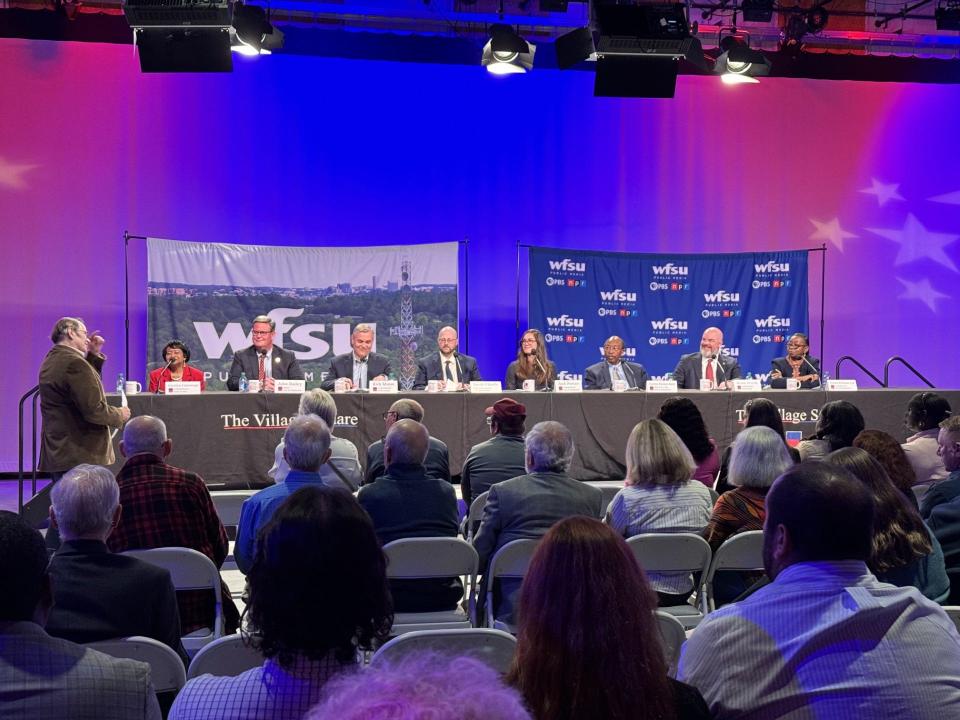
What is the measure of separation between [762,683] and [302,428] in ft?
6.83

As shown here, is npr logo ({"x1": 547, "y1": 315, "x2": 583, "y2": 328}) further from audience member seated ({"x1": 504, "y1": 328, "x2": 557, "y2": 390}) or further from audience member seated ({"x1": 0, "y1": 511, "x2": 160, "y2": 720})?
audience member seated ({"x1": 0, "y1": 511, "x2": 160, "y2": 720})

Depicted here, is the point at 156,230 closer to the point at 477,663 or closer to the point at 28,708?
the point at 28,708

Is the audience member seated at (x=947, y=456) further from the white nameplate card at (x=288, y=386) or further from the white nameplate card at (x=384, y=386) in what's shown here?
the white nameplate card at (x=288, y=386)

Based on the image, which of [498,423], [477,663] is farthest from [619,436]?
[477,663]

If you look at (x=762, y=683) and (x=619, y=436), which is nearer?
(x=762, y=683)

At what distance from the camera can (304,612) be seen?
145 cm

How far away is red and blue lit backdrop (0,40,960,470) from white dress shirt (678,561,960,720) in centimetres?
800

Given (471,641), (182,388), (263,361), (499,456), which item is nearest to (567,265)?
(263,361)

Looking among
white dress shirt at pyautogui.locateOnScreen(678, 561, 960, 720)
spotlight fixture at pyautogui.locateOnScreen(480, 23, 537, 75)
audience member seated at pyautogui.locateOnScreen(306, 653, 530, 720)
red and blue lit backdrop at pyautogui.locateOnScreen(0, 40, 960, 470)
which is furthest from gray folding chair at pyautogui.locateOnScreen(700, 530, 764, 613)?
red and blue lit backdrop at pyautogui.locateOnScreen(0, 40, 960, 470)

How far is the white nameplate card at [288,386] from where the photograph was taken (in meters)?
6.67

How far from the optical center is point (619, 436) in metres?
7.09

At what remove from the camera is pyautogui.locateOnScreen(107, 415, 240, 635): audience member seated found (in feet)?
9.82

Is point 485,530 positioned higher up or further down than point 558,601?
further down

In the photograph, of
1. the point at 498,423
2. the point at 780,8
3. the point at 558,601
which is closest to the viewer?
the point at 558,601
